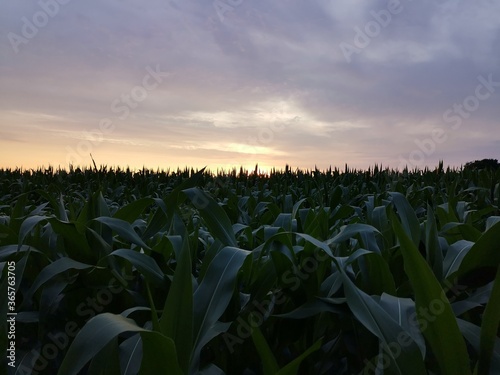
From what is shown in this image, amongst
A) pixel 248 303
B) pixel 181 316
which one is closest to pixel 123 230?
pixel 248 303

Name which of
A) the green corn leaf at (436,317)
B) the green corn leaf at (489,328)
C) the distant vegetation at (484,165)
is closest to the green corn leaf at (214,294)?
the green corn leaf at (436,317)

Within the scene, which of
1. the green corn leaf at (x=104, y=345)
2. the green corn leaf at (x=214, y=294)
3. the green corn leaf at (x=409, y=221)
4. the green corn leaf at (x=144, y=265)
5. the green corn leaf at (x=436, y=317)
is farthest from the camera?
the green corn leaf at (x=409, y=221)

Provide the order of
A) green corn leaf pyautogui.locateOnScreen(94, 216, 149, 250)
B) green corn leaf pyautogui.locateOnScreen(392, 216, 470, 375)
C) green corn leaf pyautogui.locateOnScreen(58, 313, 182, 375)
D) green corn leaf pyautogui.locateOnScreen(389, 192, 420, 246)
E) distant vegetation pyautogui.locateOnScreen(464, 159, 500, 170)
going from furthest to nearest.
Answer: distant vegetation pyautogui.locateOnScreen(464, 159, 500, 170), green corn leaf pyautogui.locateOnScreen(389, 192, 420, 246), green corn leaf pyautogui.locateOnScreen(94, 216, 149, 250), green corn leaf pyautogui.locateOnScreen(392, 216, 470, 375), green corn leaf pyautogui.locateOnScreen(58, 313, 182, 375)

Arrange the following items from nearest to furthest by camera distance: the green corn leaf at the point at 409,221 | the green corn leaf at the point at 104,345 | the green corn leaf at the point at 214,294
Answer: the green corn leaf at the point at 104,345 → the green corn leaf at the point at 214,294 → the green corn leaf at the point at 409,221

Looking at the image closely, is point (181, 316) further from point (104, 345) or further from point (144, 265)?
point (144, 265)

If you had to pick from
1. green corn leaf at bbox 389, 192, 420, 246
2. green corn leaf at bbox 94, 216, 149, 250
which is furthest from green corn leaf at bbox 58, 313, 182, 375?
green corn leaf at bbox 389, 192, 420, 246

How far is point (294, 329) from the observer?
4.04 feet

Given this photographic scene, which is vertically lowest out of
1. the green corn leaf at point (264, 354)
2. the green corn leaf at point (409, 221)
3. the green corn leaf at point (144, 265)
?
the green corn leaf at point (264, 354)

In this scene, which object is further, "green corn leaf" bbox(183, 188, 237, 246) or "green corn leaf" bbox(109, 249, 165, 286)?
"green corn leaf" bbox(183, 188, 237, 246)

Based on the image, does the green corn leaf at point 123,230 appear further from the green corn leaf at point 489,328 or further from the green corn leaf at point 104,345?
the green corn leaf at point 489,328

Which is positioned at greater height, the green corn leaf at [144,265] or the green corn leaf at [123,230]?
the green corn leaf at [123,230]

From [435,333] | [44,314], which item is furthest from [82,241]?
[435,333]

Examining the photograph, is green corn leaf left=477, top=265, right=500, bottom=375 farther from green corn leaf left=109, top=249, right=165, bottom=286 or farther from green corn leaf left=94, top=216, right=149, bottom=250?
green corn leaf left=94, top=216, right=149, bottom=250

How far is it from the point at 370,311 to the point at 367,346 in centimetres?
23
